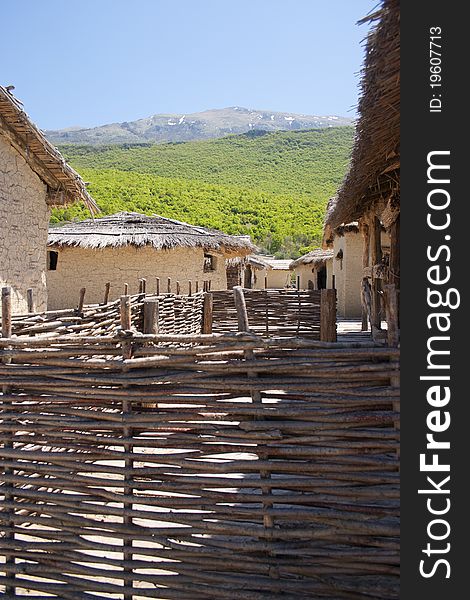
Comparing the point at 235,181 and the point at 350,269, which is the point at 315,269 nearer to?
the point at 350,269

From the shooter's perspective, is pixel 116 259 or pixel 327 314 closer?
pixel 327 314

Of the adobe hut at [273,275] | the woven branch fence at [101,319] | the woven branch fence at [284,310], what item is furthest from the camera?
the adobe hut at [273,275]

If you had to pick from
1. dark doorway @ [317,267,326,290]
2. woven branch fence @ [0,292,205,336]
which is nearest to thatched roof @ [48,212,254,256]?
woven branch fence @ [0,292,205,336]

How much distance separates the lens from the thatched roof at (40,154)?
5426 millimetres

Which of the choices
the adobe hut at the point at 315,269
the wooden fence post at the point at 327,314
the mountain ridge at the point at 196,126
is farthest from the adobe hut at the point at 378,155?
the mountain ridge at the point at 196,126

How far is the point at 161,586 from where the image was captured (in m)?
2.73

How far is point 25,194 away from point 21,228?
398 mm

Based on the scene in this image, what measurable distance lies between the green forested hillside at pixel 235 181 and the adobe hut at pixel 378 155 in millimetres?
11437

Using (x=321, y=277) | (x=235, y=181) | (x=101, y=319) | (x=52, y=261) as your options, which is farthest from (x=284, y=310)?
(x=235, y=181)

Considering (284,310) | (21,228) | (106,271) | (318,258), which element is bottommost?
(284,310)

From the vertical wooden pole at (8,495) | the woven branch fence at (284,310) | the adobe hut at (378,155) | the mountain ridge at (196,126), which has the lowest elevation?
the vertical wooden pole at (8,495)

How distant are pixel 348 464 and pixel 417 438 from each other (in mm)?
359

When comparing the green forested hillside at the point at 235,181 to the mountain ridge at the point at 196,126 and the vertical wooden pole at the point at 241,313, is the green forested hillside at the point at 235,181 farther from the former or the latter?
the mountain ridge at the point at 196,126

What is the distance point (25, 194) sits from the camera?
6086 mm
